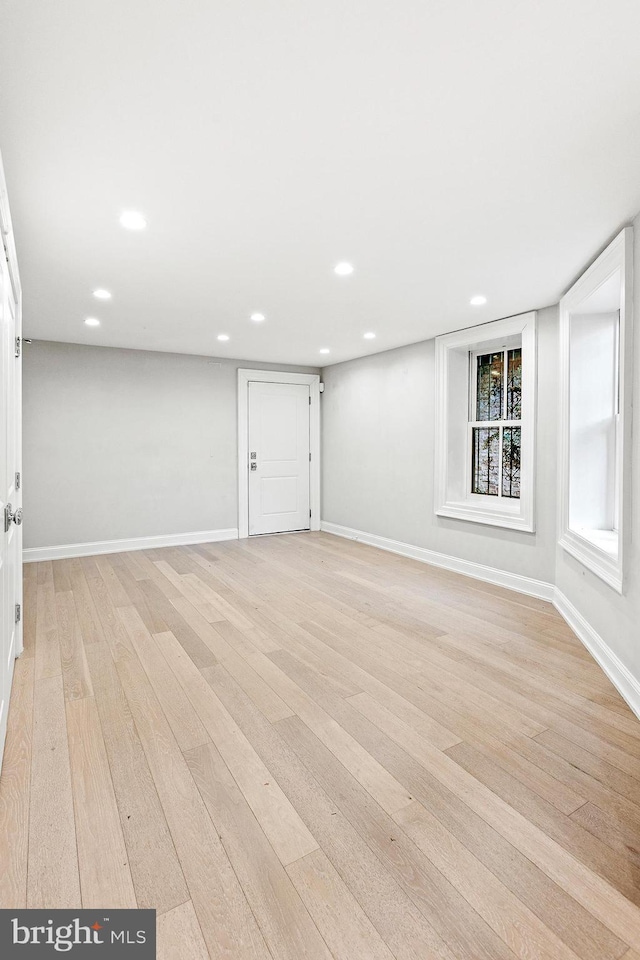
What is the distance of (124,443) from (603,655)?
17.2 feet

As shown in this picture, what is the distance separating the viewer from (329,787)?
182cm

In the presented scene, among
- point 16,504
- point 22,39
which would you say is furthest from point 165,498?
point 22,39

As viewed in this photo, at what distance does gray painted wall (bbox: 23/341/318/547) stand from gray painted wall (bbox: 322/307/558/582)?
137cm

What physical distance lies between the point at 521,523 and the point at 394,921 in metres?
3.47

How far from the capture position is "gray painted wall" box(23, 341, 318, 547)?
544cm

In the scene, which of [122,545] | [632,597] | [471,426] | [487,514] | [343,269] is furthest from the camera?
[122,545]

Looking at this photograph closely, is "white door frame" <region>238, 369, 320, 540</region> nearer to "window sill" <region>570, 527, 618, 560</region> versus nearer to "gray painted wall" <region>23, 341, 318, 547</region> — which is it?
"gray painted wall" <region>23, 341, 318, 547</region>

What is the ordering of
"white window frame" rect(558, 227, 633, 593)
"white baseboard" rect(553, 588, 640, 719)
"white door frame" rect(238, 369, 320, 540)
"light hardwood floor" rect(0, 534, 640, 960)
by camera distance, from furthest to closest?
"white door frame" rect(238, 369, 320, 540), "white window frame" rect(558, 227, 633, 593), "white baseboard" rect(553, 588, 640, 719), "light hardwood floor" rect(0, 534, 640, 960)

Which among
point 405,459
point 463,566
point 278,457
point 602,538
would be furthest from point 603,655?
point 278,457

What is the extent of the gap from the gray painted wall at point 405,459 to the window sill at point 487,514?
2.8 inches

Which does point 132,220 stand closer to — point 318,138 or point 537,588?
point 318,138

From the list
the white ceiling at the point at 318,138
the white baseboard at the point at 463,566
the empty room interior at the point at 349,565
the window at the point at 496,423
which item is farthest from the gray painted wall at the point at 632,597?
the window at the point at 496,423

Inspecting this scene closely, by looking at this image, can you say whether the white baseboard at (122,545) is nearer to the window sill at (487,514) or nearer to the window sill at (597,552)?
the window sill at (487,514)

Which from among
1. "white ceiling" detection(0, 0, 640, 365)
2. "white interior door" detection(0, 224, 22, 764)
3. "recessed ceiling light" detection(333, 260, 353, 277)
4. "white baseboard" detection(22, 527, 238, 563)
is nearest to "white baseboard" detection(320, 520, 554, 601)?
"white baseboard" detection(22, 527, 238, 563)
